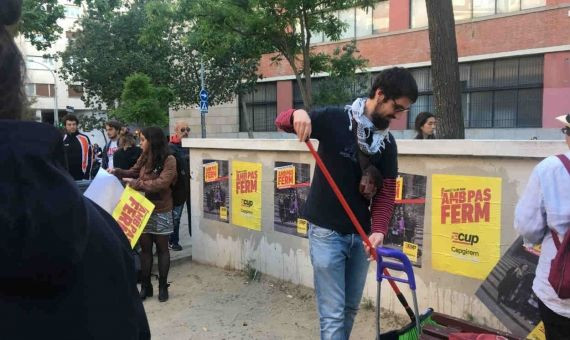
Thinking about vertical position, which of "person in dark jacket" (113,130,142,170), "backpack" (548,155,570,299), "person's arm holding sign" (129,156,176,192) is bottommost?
"backpack" (548,155,570,299)

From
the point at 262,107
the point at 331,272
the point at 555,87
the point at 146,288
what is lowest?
the point at 146,288

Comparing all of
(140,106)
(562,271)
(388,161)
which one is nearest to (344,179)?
(388,161)

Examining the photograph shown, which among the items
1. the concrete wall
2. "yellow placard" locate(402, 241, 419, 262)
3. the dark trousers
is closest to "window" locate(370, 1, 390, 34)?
the concrete wall

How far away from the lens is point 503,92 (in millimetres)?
19047

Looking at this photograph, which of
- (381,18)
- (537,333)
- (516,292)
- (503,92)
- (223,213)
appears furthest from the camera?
(381,18)

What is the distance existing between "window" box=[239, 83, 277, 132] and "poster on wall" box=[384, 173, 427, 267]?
2198 cm

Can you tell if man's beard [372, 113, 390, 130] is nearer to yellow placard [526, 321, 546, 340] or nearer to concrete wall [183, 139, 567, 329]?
concrete wall [183, 139, 567, 329]

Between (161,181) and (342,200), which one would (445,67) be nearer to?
(161,181)

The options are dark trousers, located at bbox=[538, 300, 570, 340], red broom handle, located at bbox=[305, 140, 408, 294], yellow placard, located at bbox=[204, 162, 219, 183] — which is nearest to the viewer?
dark trousers, located at bbox=[538, 300, 570, 340]

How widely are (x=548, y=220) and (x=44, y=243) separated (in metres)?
2.24

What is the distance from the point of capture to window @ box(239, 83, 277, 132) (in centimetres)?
2648

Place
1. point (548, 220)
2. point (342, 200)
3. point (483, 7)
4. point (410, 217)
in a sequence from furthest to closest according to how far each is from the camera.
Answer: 1. point (483, 7)
2. point (410, 217)
3. point (342, 200)
4. point (548, 220)

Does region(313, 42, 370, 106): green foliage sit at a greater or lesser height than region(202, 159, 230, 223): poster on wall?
greater

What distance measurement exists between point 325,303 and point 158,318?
96.8 inches
